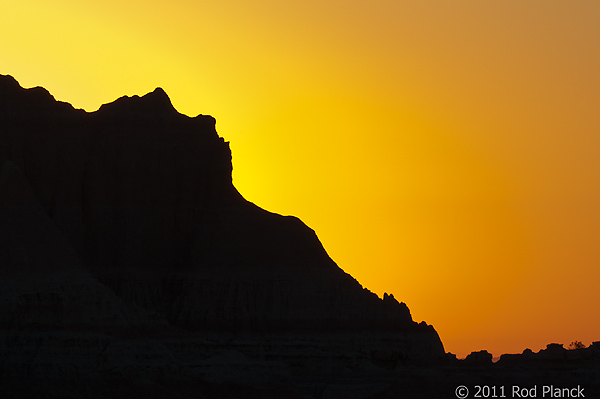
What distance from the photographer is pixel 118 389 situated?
607ft

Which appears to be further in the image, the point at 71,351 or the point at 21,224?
the point at 21,224

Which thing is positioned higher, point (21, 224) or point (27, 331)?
point (21, 224)

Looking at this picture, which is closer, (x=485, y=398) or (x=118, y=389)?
(x=118, y=389)

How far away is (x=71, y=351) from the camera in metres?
185

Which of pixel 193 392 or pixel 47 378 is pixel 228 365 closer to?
pixel 193 392

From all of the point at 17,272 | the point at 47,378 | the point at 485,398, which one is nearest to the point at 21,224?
the point at 17,272

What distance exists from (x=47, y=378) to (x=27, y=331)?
18.0ft

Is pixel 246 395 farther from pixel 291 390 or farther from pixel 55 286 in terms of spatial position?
pixel 55 286

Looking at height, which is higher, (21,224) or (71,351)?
(21,224)

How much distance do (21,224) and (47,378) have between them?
2308cm

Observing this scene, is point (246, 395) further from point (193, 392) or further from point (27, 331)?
point (27, 331)

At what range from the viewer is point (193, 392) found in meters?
191

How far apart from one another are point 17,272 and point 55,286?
3.68 metres

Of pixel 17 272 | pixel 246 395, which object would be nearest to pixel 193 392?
pixel 246 395
